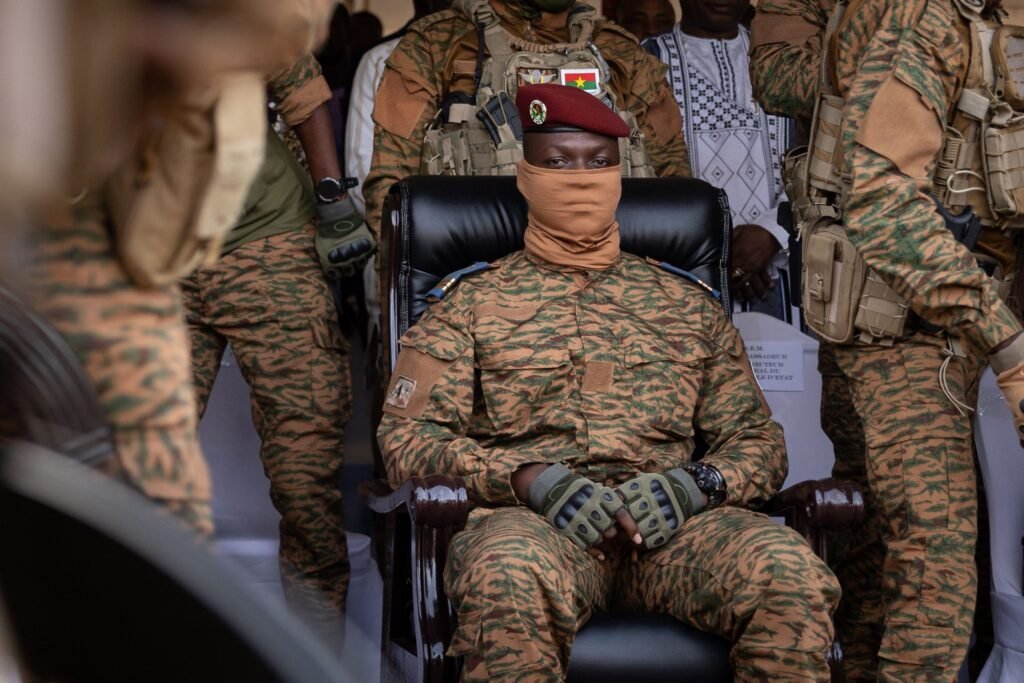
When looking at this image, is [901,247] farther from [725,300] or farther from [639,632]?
[639,632]

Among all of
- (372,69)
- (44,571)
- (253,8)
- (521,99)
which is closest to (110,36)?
(253,8)

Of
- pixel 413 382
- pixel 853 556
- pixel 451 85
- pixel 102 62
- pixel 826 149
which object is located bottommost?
pixel 853 556

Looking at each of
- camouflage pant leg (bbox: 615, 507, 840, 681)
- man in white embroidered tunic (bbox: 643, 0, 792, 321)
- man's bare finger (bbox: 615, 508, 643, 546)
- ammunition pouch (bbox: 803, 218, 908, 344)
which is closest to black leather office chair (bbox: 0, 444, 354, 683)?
camouflage pant leg (bbox: 615, 507, 840, 681)

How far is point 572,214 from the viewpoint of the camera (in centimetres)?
276

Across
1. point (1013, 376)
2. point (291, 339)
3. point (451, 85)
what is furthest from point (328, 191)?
point (1013, 376)

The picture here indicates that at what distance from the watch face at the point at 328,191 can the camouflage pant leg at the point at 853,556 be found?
121cm

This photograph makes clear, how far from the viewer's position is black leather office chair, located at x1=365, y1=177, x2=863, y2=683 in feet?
7.20

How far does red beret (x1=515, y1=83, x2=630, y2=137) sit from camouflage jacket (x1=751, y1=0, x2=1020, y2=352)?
486 millimetres

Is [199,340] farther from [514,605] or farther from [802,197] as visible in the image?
[802,197]

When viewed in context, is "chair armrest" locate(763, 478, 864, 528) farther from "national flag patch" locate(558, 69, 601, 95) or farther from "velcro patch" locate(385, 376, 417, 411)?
"national flag patch" locate(558, 69, 601, 95)

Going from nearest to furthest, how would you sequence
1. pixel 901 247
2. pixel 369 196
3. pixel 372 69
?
pixel 901 247 → pixel 369 196 → pixel 372 69

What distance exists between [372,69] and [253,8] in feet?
10.8

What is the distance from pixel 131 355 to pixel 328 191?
235 cm

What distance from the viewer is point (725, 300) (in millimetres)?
2986
